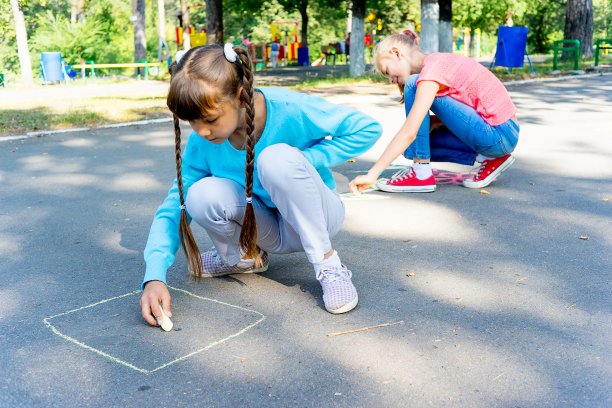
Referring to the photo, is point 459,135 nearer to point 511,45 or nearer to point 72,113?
point 72,113

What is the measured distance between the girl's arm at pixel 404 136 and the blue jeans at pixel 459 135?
10.6 inches

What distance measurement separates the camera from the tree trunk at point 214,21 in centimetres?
1429

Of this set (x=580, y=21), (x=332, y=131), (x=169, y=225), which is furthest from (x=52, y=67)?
(x=332, y=131)

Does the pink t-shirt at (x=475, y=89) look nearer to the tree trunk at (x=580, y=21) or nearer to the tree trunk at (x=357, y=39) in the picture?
the tree trunk at (x=357, y=39)

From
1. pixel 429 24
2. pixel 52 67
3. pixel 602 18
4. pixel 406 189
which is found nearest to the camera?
pixel 406 189

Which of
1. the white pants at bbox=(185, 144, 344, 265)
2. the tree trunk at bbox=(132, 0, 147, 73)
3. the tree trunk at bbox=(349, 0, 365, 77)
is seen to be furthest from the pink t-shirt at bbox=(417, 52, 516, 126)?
the tree trunk at bbox=(132, 0, 147, 73)

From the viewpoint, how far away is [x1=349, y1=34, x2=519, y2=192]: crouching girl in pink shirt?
3.82 m

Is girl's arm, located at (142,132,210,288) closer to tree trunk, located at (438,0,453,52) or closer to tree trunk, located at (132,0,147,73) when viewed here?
tree trunk, located at (438,0,453,52)

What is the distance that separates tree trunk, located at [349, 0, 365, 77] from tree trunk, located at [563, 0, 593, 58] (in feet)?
21.1

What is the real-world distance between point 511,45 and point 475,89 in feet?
31.0

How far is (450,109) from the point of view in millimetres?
3980

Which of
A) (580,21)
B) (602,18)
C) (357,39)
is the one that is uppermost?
(602,18)

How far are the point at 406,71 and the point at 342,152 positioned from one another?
1631 mm

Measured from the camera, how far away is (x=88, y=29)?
24.5 meters
